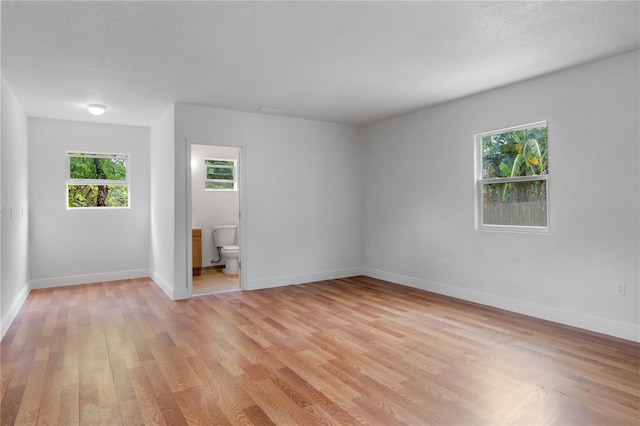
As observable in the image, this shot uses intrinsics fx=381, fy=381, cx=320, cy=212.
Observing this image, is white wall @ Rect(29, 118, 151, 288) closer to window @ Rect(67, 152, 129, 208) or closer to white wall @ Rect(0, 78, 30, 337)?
window @ Rect(67, 152, 129, 208)

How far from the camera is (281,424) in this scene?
2.12 meters

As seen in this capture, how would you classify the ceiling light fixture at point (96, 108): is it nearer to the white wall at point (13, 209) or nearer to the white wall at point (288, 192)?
the white wall at point (13, 209)

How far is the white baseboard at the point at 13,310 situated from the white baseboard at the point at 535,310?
4.70 meters

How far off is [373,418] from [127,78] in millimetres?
3815

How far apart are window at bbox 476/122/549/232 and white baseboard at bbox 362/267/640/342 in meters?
0.81

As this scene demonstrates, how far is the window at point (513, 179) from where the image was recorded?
13.3 ft

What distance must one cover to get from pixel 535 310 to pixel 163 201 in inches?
194

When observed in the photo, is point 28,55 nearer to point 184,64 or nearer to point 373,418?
point 184,64

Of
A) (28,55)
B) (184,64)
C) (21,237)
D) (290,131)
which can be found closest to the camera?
(28,55)

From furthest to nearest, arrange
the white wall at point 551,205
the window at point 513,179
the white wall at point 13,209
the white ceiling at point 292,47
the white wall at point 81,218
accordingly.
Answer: the white wall at point 81,218 → the window at point 513,179 → the white wall at point 13,209 → the white wall at point 551,205 → the white ceiling at point 292,47

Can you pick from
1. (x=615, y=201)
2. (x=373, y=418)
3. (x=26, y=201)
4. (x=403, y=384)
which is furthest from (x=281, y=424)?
(x=26, y=201)

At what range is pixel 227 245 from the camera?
711 cm

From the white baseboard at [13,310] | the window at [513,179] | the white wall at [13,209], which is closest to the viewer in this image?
the white baseboard at [13,310]

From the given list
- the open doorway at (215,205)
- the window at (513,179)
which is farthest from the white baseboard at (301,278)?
the window at (513,179)
